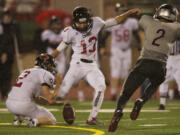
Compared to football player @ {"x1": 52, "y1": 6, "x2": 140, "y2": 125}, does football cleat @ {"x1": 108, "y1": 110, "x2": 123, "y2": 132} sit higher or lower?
lower

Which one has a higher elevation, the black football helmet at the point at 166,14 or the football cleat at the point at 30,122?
the black football helmet at the point at 166,14

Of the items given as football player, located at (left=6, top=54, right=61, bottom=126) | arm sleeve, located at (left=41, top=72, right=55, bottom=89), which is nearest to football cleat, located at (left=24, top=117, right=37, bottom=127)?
football player, located at (left=6, top=54, right=61, bottom=126)

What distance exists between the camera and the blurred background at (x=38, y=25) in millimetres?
15250

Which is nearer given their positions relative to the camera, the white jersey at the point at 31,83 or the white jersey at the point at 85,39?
the white jersey at the point at 31,83

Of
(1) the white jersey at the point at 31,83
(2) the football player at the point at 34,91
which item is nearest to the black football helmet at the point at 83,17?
(2) the football player at the point at 34,91

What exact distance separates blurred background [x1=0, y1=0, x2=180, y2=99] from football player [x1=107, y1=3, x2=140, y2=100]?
0.49 meters

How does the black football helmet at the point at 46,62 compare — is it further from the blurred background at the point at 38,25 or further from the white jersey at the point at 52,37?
the white jersey at the point at 52,37

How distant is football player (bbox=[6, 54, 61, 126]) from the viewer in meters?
8.65

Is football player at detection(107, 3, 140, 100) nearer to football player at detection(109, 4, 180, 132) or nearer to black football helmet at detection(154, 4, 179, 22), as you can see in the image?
black football helmet at detection(154, 4, 179, 22)

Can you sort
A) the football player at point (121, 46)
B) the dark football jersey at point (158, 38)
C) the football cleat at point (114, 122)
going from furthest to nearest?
the football player at point (121, 46), the dark football jersey at point (158, 38), the football cleat at point (114, 122)

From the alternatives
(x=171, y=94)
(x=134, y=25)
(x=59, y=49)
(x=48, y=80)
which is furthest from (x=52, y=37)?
(x=48, y=80)

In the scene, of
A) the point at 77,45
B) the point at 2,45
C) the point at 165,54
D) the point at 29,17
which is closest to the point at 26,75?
the point at 77,45

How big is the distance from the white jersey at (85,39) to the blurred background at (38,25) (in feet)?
15.0

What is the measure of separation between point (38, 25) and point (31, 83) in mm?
15795
